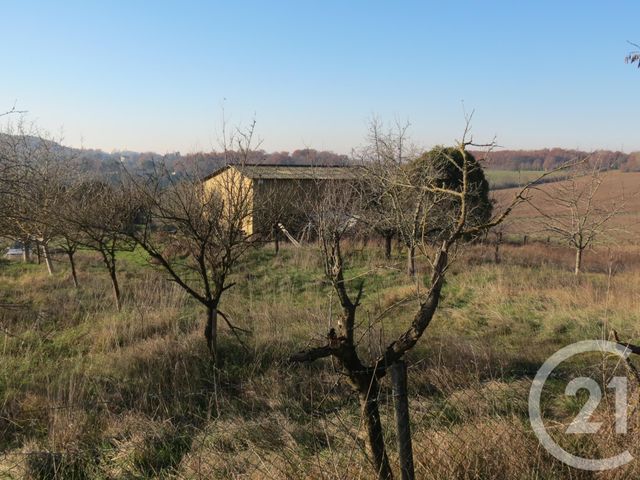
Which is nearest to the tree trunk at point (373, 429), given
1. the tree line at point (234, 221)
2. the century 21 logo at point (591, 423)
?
the tree line at point (234, 221)

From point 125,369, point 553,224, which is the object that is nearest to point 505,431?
point 125,369

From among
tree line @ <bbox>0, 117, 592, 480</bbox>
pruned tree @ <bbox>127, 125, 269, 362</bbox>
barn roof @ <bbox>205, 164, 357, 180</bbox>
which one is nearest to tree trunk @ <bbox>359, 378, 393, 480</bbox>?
tree line @ <bbox>0, 117, 592, 480</bbox>

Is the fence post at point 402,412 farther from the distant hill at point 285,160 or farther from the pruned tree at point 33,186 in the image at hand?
the pruned tree at point 33,186

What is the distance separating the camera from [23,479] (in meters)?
3.62

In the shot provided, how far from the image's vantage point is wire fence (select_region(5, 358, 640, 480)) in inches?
116

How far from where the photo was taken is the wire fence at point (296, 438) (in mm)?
2936

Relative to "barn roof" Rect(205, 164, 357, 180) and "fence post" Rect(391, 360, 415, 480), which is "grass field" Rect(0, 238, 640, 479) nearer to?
"fence post" Rect(391, 360, 415, 480)

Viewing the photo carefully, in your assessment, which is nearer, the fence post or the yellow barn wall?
the fence post

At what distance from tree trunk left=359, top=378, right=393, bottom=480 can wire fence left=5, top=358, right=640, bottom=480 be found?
0.11 metres

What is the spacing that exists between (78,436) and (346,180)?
42.1 feet

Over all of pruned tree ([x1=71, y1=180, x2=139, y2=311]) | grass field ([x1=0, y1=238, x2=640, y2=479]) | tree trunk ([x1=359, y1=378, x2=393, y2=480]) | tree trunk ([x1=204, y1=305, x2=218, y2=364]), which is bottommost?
grass field ([x1=0, y1=238, x2=640, y2=479])

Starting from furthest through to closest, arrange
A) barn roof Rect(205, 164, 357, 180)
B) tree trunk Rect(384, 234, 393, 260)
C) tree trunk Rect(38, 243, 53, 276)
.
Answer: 1. tree trunk Rect(384, 234, 393, 260)
2. barn roof Rect(205, 164, 357, 180)
3. tree trunk Rect(38, 243, 53, 276)

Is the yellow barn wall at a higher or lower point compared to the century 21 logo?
higher

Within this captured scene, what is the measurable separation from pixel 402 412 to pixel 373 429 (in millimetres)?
211
